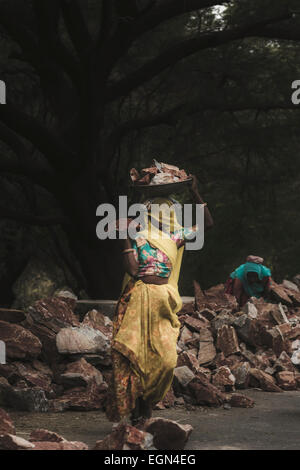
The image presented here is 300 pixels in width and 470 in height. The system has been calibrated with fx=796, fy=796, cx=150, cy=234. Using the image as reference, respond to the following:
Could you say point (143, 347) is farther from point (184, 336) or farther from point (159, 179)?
point (184, 336)

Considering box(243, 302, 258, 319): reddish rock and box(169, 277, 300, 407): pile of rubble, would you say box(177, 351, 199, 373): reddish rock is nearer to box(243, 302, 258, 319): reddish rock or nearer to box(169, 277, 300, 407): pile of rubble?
box(169, 277, 300, 407): pile of rubble

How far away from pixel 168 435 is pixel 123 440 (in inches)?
18.8

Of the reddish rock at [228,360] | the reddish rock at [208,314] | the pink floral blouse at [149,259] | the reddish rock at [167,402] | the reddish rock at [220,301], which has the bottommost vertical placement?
the reddish rock at [167,402]

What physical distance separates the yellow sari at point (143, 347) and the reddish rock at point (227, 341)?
313cm

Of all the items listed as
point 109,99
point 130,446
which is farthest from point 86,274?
point 130,446

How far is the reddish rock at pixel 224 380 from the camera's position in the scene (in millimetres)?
8344

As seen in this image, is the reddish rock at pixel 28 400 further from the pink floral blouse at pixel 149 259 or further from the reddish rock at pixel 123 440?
the reddish rock at pixel 123 440

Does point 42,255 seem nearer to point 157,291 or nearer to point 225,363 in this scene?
point 225,363

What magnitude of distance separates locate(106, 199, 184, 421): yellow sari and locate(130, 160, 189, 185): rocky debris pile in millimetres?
536

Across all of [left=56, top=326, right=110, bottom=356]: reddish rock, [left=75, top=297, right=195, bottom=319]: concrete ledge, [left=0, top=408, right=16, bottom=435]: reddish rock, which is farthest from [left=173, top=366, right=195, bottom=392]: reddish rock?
[left=0, top=408, right=16, bottom=435]: reddish rock

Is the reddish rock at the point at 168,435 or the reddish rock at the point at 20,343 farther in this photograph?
the reddish rock at the point at 20,343

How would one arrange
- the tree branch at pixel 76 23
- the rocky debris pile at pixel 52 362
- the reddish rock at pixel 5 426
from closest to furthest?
the reddish rock at pixel 5 426 < the rocky debris pile at pixel 52 362 < the tree branch at pixel 76 23

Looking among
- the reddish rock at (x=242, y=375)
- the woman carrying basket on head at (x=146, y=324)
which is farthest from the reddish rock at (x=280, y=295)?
the woman carrying basket on head at (x=146, y=324)

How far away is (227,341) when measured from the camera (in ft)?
30.8
